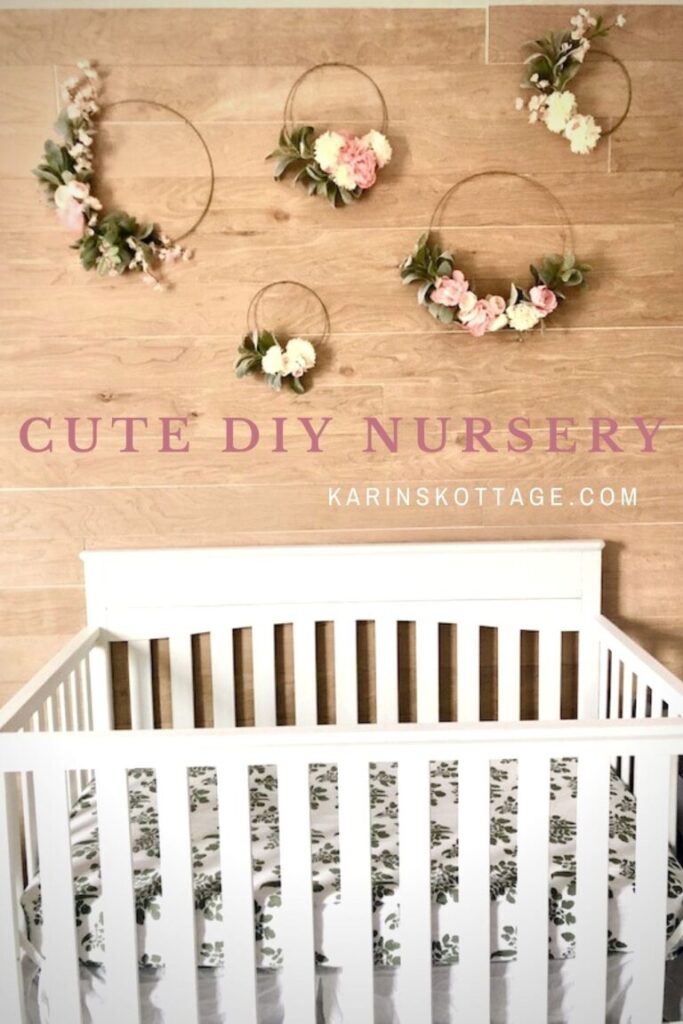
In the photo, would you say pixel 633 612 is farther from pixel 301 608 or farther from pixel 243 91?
pixel 243 91

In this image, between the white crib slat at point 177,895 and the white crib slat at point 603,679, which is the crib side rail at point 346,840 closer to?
the white crib slat at point 177,895

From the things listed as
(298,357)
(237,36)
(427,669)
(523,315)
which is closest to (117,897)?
(427,669)

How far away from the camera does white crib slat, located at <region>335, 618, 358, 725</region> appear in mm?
2006

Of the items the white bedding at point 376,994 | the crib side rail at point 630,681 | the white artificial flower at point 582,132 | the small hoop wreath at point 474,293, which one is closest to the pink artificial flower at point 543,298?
the small hoop wreath at point 474,293

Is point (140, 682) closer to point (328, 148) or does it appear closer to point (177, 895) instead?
point (177, 895)

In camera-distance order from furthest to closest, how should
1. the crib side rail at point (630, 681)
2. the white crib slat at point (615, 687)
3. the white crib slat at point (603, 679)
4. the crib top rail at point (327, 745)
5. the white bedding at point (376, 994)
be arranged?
the white crib slat at point (603, 679), the white crib slat at point (615, 687), the crib side rail at point (630, 681), the white bedding at point (376, 994), the crib top rail at point (327, 745)

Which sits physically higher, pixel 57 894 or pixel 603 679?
pixel 603 679

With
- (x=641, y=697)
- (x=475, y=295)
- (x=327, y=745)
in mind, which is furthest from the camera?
(x=475, y=295)

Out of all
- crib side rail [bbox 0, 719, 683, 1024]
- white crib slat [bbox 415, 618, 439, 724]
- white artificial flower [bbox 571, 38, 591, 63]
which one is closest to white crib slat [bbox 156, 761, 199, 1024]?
crib side rail [bbox 0, 719, 683, 1024]

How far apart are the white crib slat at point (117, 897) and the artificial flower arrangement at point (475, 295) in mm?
1173

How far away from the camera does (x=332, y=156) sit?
188 centimetres

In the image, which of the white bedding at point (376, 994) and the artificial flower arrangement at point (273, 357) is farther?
the artificial flower arrangement at point (273, 357)

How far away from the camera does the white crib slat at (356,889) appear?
1.27 metres

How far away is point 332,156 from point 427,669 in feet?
3.72
